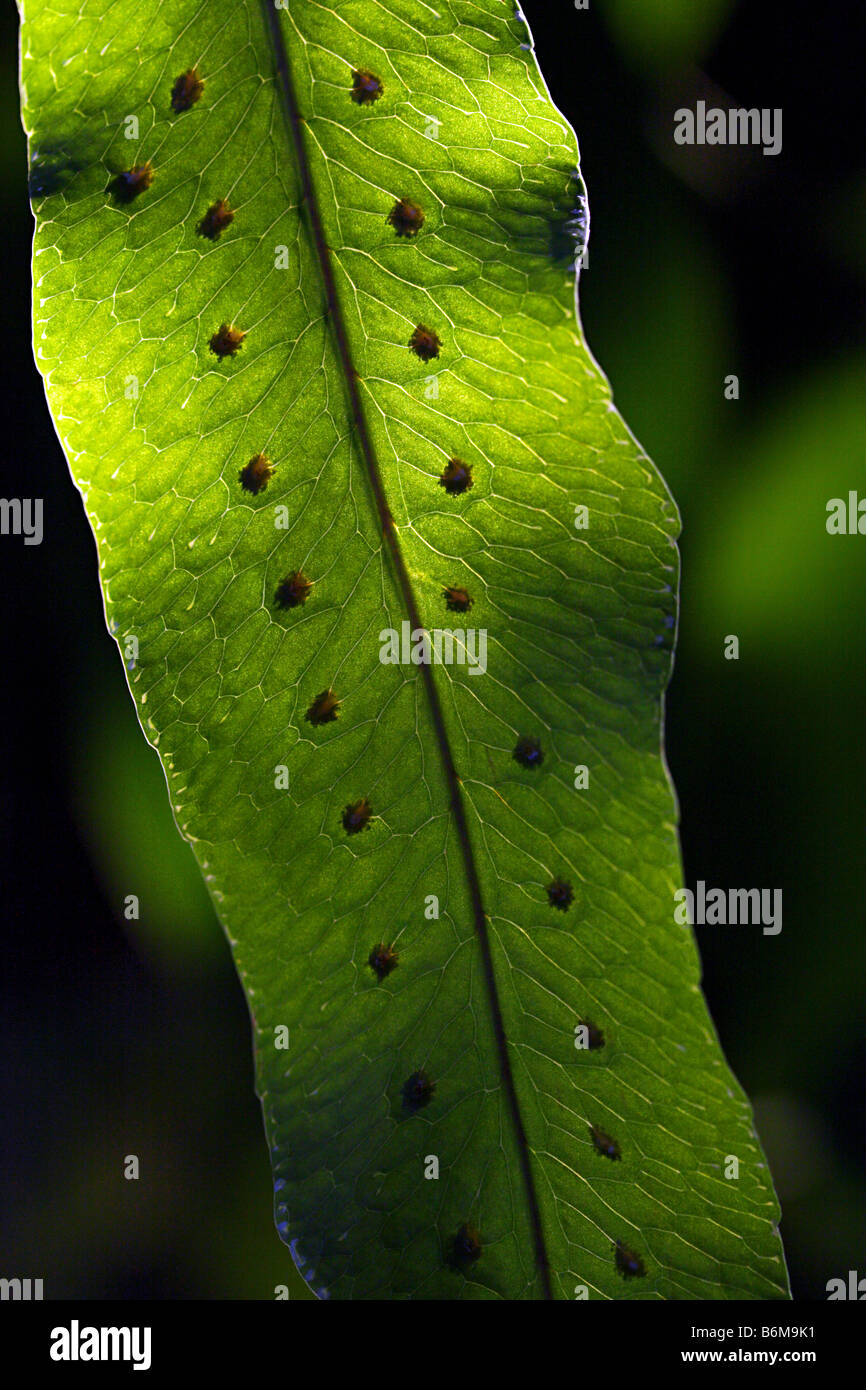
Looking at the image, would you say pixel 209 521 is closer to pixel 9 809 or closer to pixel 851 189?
pixel 9 809

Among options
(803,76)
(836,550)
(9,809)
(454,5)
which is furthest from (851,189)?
(9,809)

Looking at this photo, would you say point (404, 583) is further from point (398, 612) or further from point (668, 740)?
point (668, 740)

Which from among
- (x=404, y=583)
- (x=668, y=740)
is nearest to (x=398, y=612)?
(x=404, y=583)

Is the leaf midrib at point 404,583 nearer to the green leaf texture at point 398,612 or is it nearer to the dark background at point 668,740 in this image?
the green leaf texture at point 398,612

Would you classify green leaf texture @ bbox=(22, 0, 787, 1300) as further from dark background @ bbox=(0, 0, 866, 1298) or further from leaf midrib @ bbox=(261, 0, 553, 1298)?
dark background @ bbox=(0, 0, 866, 1298)

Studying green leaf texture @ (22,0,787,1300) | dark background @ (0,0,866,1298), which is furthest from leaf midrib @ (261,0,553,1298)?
dark background @ (0,0,866,1298)

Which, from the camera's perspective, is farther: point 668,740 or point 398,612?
point 668,740
